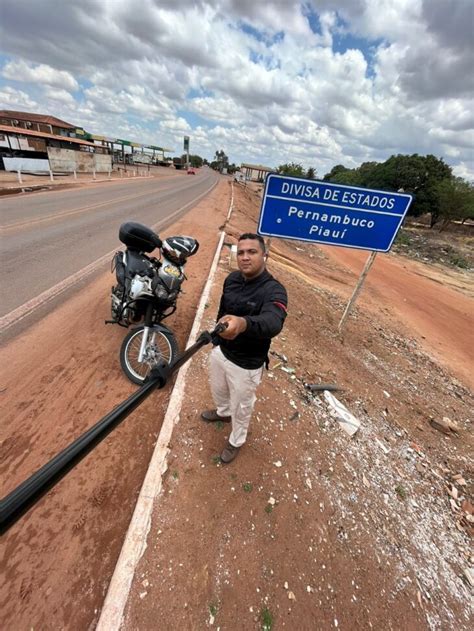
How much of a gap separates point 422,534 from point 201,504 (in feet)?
7.80

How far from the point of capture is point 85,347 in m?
4.10

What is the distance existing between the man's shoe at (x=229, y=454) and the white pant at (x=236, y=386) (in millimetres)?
64

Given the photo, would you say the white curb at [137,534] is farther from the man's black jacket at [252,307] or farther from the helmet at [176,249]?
the helmet at [176,249]

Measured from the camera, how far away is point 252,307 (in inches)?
92.4

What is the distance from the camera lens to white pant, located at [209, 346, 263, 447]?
2551mm

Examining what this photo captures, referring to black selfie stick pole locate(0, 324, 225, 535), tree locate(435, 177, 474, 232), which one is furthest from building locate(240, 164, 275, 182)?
black selfie stick pole locate(0, 324, 225, 535)

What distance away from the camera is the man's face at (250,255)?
2.29 metres

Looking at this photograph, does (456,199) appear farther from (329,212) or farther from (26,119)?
(26,119)

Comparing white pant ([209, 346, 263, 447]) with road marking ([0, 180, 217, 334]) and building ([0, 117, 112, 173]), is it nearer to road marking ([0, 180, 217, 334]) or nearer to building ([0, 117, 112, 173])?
road marking ([0, 180, 217, 334])

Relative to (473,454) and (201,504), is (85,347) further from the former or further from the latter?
(473,454)

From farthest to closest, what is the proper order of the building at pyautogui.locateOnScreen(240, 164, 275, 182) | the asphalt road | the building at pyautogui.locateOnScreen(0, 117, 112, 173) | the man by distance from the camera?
the building at pyautogui.locateOnScreen(240, 164, 275, 182) → the building at pyautogui.locateOnScreen(0, 117, 112, 173) → the asphalt road → the man

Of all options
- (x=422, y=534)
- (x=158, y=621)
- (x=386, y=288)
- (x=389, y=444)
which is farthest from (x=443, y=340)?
(x=158, y=621)

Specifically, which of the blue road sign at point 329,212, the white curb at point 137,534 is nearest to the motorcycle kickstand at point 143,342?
the white curb at point 137,534

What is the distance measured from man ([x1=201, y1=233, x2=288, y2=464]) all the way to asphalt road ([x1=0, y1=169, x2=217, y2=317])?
4222mm
